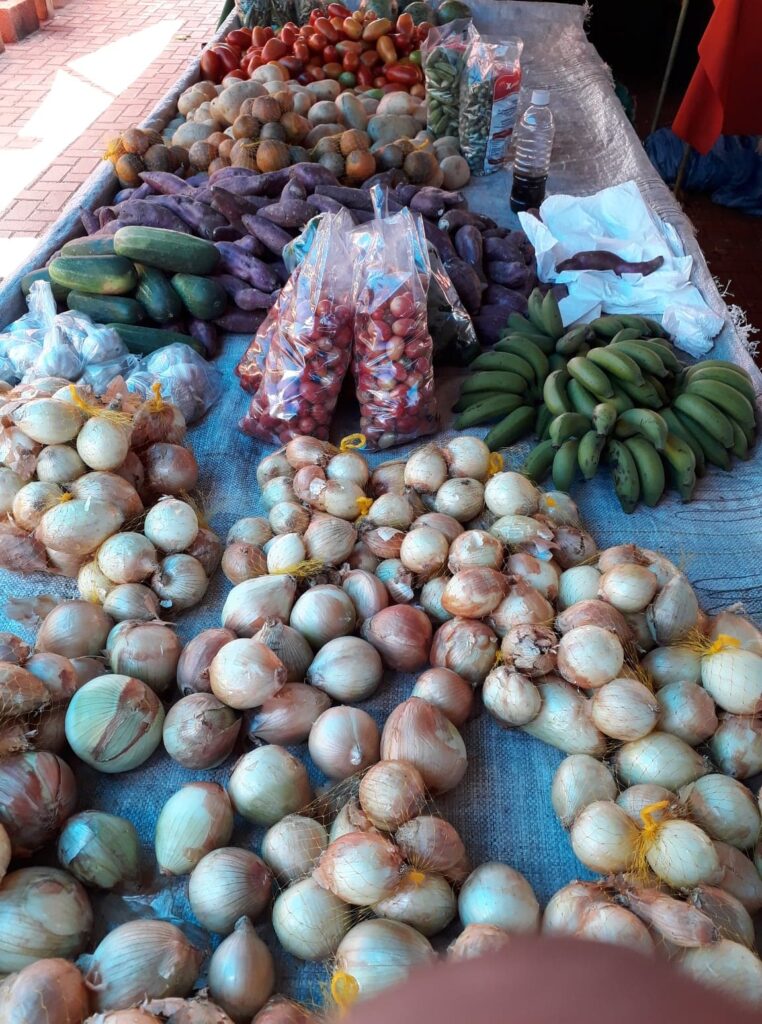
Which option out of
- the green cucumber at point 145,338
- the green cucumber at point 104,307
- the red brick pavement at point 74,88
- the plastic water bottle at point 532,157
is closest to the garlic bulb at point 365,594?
the green cucumber at point 145,338

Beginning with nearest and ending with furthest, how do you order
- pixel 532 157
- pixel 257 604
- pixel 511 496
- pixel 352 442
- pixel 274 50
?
1. pixel 257 604
2. pixel 511 496
3. pixel 352 442
4. pixel 532 157
5. pixel 274 50

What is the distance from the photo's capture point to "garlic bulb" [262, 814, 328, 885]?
109 centimetres

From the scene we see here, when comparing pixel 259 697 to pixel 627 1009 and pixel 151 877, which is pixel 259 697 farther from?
pixel 627 1009

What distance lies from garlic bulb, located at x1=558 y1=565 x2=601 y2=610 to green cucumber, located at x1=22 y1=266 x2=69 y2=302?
5.88 ft

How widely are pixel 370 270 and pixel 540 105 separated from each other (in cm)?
144

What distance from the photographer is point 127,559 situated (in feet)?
4.89

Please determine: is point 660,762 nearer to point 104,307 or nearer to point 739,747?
point 739,747

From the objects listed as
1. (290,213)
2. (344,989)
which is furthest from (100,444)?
(290,213)

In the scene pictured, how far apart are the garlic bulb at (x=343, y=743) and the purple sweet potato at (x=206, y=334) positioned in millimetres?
1478

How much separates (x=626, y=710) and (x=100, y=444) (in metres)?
1.19

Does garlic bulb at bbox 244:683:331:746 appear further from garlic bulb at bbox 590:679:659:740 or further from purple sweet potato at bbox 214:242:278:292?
purple sweet potato at bbox 214:242:278:292

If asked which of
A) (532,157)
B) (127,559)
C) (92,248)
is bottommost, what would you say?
(127,559)

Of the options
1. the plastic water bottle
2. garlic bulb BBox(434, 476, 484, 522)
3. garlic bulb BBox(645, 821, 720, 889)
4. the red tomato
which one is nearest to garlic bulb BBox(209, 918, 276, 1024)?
garlic bulb BBox(645, 821, 720, 889)

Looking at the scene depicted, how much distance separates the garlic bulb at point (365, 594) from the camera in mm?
1464
